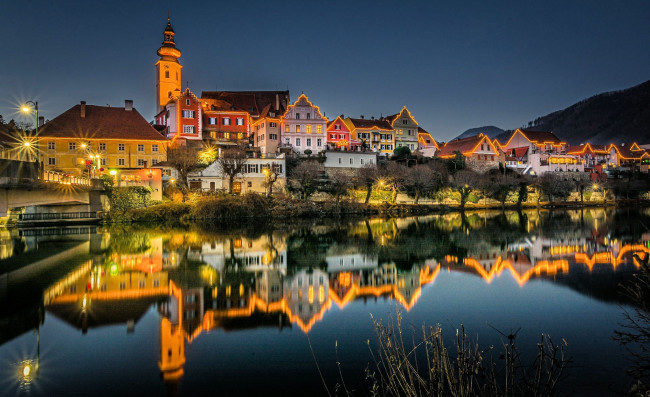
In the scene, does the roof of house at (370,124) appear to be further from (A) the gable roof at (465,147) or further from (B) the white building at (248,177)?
(B) the white building at (248,177)

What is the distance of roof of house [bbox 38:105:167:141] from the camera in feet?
165

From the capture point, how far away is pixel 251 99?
66438 millimetres

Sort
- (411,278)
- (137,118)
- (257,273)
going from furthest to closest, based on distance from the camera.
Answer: (137,118) → (257,273) → (411,278)

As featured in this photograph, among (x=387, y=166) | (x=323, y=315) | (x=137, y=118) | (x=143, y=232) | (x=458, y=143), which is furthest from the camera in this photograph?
(x=458, y=143)

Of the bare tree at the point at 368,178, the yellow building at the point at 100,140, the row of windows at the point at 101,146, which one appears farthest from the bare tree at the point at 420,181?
the row of windows at the point at 101,146

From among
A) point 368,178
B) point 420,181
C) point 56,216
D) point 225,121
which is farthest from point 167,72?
point 420,181

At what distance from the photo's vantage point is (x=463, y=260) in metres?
21.4

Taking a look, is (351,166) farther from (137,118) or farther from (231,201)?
(137,118)

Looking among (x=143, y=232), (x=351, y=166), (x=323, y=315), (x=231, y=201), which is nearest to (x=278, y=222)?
(x=231, y=201)

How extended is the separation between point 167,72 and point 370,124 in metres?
33.5

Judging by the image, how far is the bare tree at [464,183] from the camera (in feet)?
197

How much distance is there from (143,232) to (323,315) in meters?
25.9

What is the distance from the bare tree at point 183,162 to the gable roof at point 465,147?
142ft

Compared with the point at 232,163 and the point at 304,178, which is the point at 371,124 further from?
the point at 232,163
